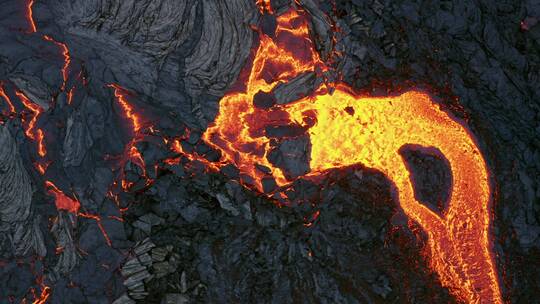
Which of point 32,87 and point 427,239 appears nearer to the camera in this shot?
point 32,87

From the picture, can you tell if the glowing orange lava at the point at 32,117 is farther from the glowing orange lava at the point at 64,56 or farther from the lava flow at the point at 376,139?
the lava flow at the point at 376,139

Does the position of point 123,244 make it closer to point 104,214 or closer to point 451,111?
point 104,214

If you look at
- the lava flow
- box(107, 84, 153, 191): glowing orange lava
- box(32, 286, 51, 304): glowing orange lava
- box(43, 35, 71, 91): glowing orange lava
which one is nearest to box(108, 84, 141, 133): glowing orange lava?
box(107, 84, 153, 191): glowing orange lava

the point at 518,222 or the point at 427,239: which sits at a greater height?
the point at 518,222

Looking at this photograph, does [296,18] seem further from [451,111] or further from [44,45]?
[44,45]

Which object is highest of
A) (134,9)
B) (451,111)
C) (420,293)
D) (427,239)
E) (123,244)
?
(451,111)

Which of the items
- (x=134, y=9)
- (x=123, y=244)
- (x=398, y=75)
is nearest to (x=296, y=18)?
(x=398, y=75)
